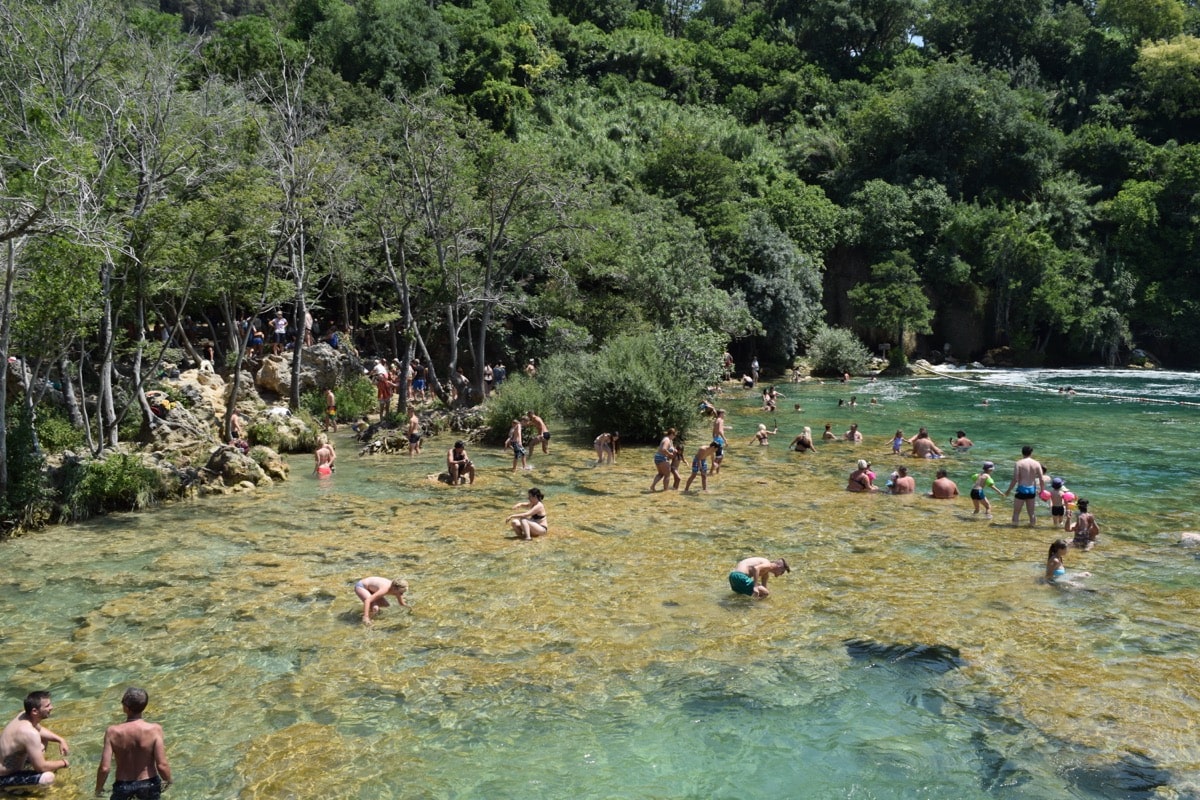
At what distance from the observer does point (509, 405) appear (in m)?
25.7

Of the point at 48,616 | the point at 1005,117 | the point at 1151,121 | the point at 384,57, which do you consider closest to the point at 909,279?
the point at 1005,117

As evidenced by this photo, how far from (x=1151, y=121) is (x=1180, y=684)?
6448cm

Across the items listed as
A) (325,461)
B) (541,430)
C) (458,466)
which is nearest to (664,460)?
(458,466)

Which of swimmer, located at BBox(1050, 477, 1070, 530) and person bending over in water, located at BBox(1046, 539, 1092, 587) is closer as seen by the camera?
person bending over in water, located at BBox(1046, 539, 1092, 587)

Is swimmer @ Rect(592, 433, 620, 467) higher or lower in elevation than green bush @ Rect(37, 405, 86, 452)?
lower

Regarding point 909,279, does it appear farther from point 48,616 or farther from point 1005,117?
point 48,616

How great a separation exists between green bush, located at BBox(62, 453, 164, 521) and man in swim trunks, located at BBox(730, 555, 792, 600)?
12259mm

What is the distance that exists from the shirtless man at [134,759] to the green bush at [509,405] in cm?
1854

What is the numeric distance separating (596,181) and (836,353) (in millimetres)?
17838

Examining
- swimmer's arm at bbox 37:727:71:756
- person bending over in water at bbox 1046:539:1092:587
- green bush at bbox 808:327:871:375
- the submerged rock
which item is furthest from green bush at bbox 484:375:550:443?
green bush at bbox 808:327:871:375

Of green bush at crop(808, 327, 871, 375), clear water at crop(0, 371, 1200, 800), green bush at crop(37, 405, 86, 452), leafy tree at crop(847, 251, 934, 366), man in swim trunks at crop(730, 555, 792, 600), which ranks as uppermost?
leafy tree at crop(847, 251, 934, 366)

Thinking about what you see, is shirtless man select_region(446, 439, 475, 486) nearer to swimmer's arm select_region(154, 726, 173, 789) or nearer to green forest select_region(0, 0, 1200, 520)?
green forest select_region(0, 0, 1200, 520)

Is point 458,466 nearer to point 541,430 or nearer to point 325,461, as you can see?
point 325,461

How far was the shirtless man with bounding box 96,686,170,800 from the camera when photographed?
7129 millimetres
